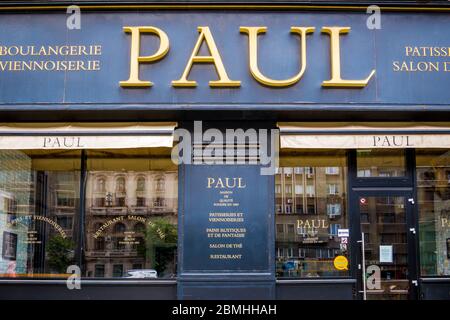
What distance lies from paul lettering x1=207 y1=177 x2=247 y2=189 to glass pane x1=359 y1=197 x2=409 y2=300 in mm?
1963

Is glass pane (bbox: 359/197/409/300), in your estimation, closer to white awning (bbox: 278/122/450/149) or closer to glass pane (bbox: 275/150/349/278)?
glass pane (bbox: 275/150/349/278)

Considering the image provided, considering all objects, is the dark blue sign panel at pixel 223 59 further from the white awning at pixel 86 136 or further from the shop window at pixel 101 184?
the shop window at pixel 101 184

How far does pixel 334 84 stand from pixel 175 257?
368 centimetres

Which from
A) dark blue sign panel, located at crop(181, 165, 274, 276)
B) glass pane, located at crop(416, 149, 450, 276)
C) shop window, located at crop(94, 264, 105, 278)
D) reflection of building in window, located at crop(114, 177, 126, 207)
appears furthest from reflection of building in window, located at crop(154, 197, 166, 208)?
glass pane, located at crop(416, 149, 450, 276)

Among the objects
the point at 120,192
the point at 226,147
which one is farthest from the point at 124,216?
the point at 226,147

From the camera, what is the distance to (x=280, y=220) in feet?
44.1

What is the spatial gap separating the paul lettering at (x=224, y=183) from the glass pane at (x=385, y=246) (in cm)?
196

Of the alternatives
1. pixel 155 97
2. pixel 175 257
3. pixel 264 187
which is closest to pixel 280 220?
pixel 264 187

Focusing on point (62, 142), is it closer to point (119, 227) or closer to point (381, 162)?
point (119, 227)

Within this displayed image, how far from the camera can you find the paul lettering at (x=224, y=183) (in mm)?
13305

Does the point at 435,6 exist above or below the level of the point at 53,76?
above

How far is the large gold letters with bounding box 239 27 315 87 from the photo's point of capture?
43.6 feet

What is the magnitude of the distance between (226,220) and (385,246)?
2.56m
